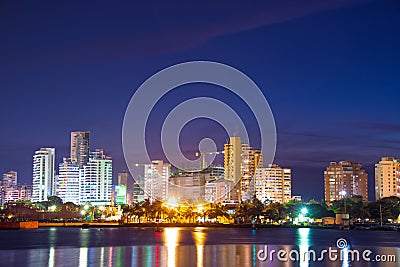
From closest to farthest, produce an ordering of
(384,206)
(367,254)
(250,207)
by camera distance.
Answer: (367,254)
(384,206)
(250,207)

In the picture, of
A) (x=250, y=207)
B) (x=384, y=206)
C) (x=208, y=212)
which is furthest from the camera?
(x=208, y=212)

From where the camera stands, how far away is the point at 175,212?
480ft

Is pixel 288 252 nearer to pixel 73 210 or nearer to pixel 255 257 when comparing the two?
pixel 255 257

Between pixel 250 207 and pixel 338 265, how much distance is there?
9694 cm

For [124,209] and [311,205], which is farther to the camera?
[124,209]

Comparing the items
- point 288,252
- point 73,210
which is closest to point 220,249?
point 288,252

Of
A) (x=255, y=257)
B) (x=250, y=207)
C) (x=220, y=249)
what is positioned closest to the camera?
(x=255, y=257)

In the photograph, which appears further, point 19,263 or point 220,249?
point 220,249

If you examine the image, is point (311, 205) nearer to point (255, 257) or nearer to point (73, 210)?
point (73, 210)

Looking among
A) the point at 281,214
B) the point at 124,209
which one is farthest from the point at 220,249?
the point at 124,209

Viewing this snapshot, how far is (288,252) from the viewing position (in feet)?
153

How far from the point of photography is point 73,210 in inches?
7165

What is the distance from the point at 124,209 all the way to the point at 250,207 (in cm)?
3613

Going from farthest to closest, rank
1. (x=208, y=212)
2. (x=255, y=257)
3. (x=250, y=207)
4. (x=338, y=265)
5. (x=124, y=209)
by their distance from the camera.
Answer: (x=124, y=209), (x=208, y=212), (x=250, y=207), (x=255, y=257), (x=338, y=265)
